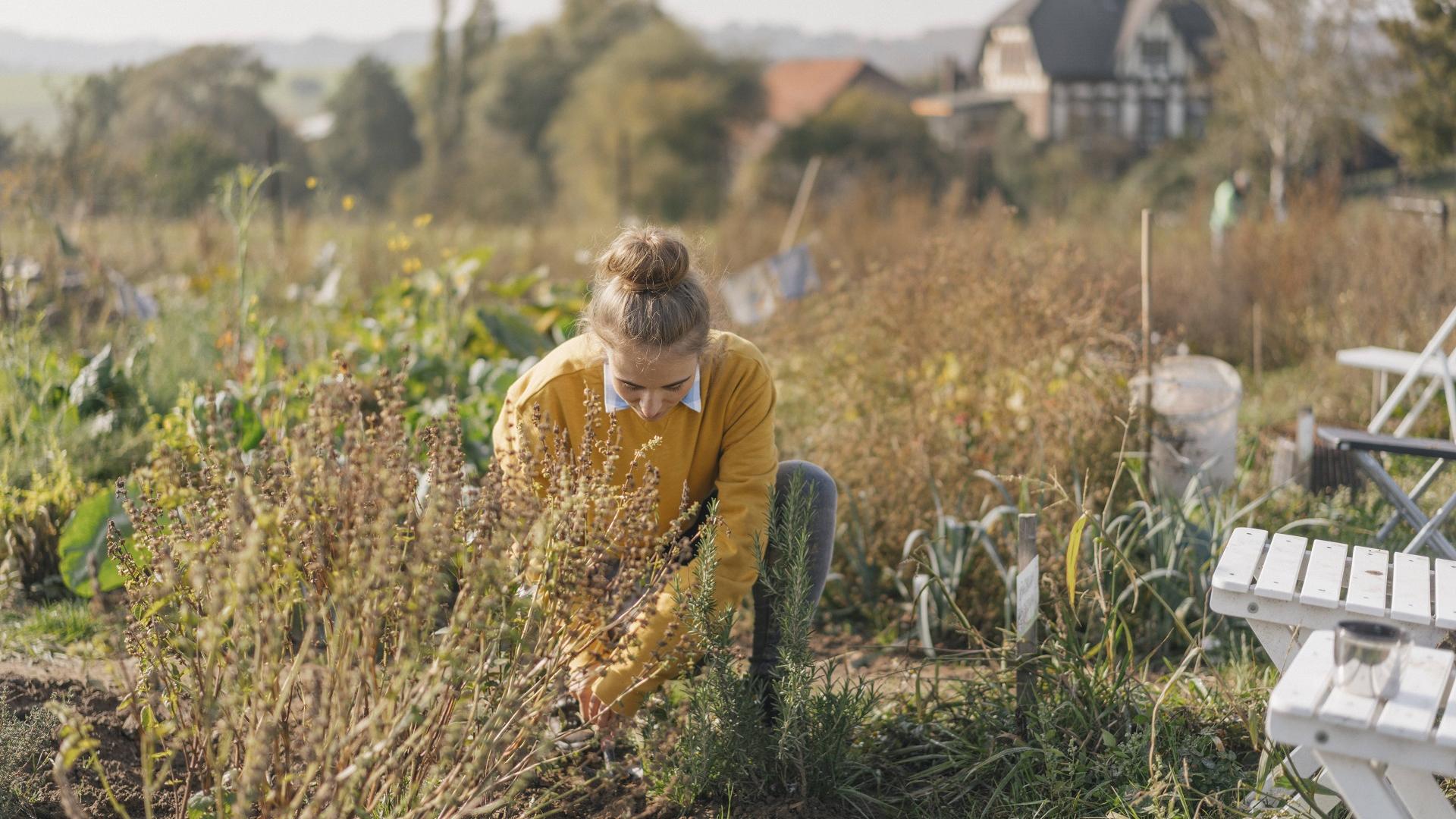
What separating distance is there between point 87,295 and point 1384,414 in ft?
19.3

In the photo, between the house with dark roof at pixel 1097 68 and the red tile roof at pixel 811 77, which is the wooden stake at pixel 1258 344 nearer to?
the red tile roof at pixel 811 77

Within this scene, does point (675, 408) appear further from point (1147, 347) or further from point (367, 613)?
point (1147, 347)

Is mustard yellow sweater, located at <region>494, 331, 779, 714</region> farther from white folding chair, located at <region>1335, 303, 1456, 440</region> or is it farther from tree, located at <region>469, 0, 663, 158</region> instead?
tree, located at <region>469, 0, 663, 158</region>

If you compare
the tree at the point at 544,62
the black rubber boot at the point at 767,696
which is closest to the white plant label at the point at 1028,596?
the black rubber boot at the point at 767,696

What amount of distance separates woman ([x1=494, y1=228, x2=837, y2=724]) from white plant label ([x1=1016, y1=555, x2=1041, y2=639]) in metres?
0.43

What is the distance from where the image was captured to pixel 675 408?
8.30 feet

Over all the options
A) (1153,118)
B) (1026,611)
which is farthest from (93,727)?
(1153,118)

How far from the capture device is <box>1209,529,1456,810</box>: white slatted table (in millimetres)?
2088

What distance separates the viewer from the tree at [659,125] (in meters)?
22.0

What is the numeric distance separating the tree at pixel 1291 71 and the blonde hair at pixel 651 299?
20.6m

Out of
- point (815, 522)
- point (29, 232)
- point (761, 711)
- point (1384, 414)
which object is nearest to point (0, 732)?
point (761, 711)

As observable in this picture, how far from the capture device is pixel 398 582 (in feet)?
6.37

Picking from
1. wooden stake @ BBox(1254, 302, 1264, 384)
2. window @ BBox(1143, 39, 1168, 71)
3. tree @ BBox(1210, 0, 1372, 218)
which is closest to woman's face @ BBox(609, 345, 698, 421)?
wooden stake @ BBox(1254, 302, 1264, 384)

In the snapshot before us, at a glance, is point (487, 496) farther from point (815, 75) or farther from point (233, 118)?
point (815, 75)
